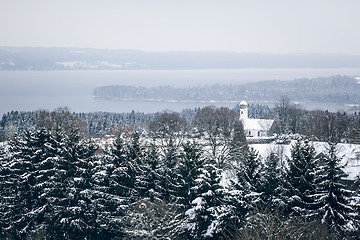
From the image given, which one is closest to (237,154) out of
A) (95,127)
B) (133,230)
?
(133,230)

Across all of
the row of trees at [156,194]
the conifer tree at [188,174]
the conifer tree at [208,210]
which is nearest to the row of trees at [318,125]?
the row of trees at [156,194]

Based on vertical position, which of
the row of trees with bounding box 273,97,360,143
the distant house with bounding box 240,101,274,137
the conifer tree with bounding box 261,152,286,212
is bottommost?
the distant house with bounding box 240,101,274,137

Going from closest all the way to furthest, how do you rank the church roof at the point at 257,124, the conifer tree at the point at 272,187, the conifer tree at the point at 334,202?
the conifer tree at the point at 334,202, the conifer tree at the point at 272,187, the church roof at the point at 257,124

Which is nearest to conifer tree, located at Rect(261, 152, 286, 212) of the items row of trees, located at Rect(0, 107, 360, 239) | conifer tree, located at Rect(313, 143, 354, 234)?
row of trees, located at Rect(0, 107, 360, 239)

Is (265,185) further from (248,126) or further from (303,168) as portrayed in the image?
(248,126)

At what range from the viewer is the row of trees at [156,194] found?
17.0m

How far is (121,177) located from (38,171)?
3808 millimetres

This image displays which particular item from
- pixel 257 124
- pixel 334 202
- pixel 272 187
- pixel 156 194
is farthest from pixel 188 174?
pixel 257 124

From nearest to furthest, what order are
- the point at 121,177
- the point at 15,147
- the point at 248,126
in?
the point at 121,177, the point at 15,147, the point at 248,126

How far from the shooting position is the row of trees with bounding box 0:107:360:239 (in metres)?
17.0

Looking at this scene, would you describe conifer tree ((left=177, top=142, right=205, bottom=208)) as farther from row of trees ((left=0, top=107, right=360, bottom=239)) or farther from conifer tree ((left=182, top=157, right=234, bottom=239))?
conifer tree ((left=182, top=157, right=234, bottom=239))

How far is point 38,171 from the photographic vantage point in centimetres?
2036

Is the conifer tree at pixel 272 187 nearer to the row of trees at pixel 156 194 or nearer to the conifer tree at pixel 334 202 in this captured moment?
the row of trees at pixel 156 194

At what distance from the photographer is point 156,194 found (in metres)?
19.2
